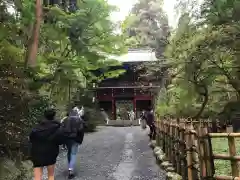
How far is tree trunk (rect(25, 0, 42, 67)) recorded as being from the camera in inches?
383

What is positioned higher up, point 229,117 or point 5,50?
point 5,50

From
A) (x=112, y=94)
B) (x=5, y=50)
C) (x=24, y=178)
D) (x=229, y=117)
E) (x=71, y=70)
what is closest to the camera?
(x=24, y=178)

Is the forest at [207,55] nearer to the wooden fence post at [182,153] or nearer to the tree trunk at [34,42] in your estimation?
the tree trunk at [34,42]

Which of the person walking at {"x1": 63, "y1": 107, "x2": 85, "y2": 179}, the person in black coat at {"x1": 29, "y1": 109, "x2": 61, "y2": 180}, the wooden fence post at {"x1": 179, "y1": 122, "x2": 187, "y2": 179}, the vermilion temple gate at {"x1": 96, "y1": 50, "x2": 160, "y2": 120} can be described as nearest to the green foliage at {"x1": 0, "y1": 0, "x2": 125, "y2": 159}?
the person walking at {"x1": 63, "y1": 107, "x2": 85, "y2": 179}

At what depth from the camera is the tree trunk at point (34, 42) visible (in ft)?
31.9

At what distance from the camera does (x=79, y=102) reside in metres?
20.4

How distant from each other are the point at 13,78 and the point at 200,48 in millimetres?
6642

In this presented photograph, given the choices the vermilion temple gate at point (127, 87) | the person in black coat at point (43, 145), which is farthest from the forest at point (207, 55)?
the vermilion temple gate at point (127, 87)

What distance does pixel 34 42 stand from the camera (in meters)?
10.1

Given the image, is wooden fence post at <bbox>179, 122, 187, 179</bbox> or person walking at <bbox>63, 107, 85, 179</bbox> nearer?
wooden fence post at <bbox>179, 122, 187, 179</bbox>

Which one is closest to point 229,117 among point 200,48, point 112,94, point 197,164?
point 200,48

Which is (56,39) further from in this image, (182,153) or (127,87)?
(127,87)

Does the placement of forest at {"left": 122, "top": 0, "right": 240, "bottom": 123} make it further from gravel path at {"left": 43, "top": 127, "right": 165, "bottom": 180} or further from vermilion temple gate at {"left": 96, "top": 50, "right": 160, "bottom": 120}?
vermilion temple gate at {"left": 96, "top": 50, "right": 160, "bottom": 120}

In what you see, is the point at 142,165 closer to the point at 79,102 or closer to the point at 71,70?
the point at 71,70
